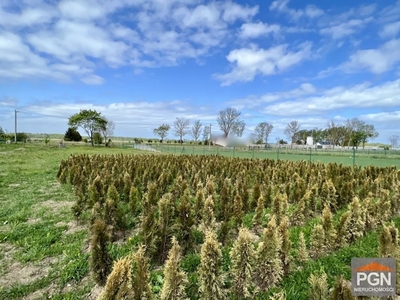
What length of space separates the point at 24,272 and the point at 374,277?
4.78m


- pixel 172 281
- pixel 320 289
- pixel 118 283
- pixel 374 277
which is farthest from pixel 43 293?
pixel 374 277

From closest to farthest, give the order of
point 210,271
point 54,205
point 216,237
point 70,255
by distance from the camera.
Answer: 1. point 210,271
2. point 216,237
3. point 70,255
4. point 54,205

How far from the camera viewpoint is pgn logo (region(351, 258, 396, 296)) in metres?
2.74

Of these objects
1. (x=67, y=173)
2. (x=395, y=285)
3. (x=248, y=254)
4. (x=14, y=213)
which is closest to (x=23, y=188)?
(x=67, y=173)

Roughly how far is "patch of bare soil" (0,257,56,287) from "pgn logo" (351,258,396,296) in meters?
4.17

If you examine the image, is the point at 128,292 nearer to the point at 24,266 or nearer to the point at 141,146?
the point at 24,266

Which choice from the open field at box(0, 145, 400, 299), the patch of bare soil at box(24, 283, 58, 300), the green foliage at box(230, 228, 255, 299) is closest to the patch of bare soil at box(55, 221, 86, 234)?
the open field at box(0, 145, 400, 299)

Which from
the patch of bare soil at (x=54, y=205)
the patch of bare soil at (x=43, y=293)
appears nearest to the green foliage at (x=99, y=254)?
the patch of bare soil at (x=43, y=293)

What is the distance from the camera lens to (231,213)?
5117 mm

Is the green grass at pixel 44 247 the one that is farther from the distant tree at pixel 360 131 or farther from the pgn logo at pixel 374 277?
the distant tree at pixel 360 131

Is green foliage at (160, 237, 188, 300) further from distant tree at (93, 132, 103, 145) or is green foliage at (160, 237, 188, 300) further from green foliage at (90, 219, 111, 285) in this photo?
distant tree at (93, 132, 103, 145)

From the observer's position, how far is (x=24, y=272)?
3678 mm

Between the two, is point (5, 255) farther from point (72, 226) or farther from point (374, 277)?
point (374, 277)

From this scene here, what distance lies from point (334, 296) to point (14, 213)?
714 centimetres
